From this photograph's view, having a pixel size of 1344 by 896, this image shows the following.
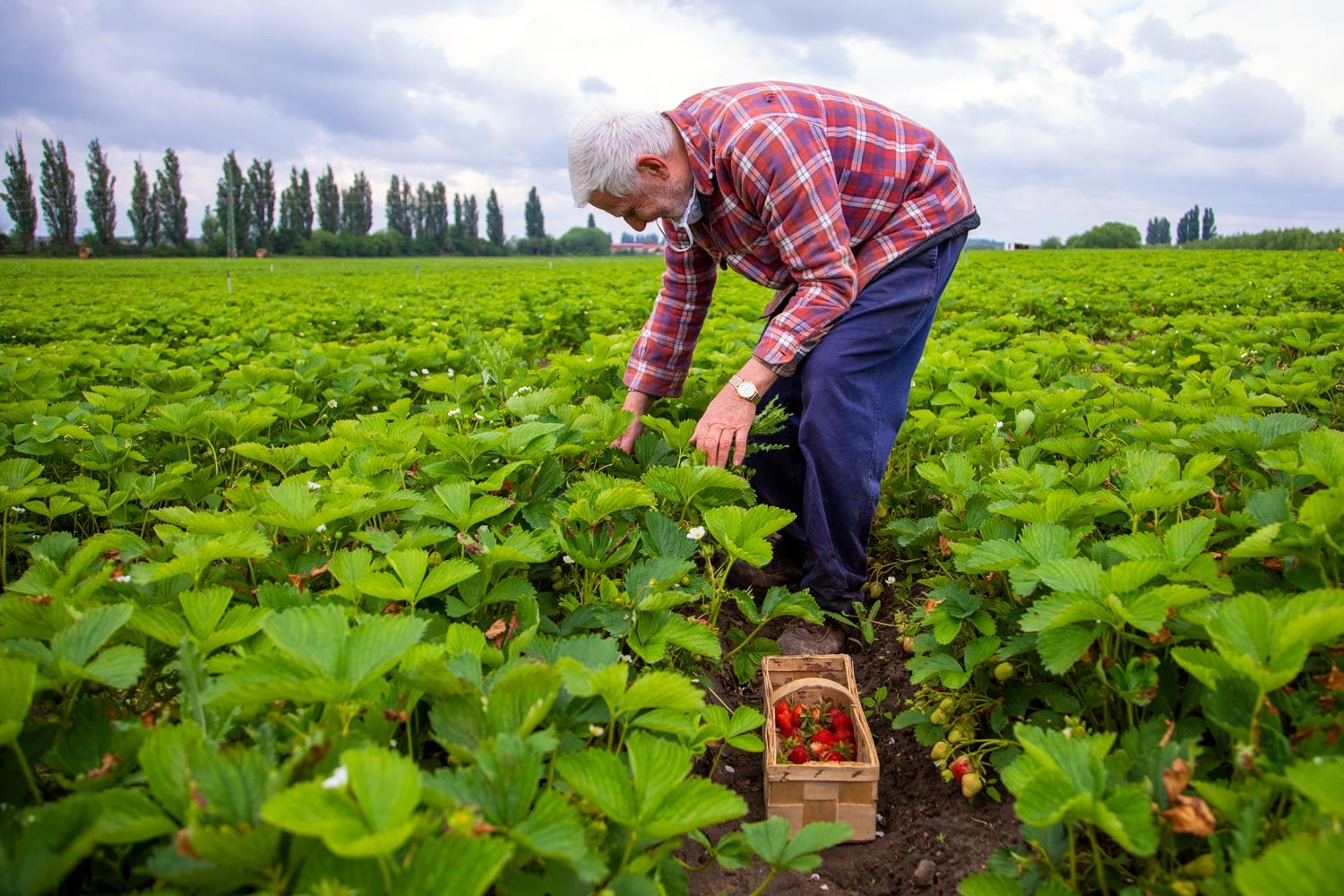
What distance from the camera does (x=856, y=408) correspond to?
8.66 feet

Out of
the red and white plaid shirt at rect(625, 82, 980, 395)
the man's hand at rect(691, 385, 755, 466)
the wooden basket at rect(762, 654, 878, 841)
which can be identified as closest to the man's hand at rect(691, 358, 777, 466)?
the man's hand at rect(691, 385, 755, 466)

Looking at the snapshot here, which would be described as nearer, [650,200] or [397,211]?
[650,200]

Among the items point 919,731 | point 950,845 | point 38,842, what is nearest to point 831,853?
point 950,845

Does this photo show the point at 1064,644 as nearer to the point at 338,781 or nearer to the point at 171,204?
the point at 338,781

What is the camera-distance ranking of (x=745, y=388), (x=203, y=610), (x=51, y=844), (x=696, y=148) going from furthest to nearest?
(x=696, y=148) < (x=745, y=388) < (x=203, y=610) < (x=51, y=844)

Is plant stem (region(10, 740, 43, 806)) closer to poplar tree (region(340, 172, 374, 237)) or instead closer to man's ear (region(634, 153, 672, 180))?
man's ear (region(634, 153, 672, 180))

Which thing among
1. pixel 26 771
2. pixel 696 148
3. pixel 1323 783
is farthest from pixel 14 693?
pixel 696 148

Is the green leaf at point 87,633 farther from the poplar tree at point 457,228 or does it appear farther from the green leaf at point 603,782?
the poplar tree at point 457,228

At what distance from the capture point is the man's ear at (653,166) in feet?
8.13

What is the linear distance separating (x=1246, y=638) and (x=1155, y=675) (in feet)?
0.93

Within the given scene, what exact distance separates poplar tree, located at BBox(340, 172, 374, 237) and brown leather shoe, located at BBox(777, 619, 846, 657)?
8629 centimetres

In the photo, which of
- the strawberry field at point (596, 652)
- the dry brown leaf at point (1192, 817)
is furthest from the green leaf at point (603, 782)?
the dry brown leaf at point (1192, 817)

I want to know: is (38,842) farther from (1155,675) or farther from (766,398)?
(766,398)

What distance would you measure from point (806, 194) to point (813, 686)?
1.37 meters
